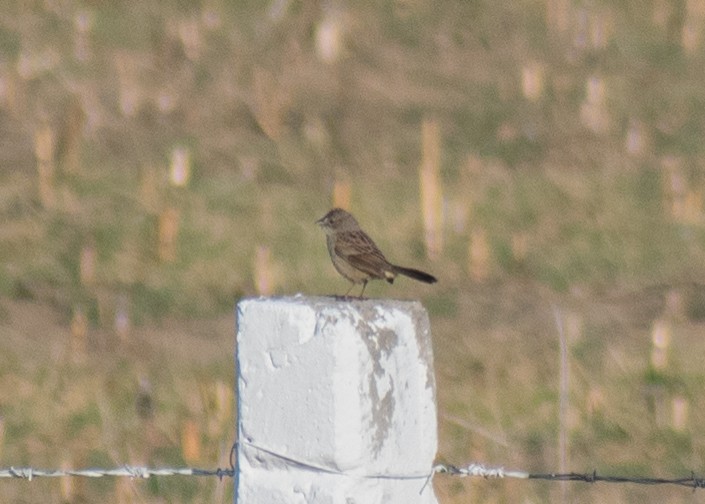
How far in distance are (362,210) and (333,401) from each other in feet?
32.5

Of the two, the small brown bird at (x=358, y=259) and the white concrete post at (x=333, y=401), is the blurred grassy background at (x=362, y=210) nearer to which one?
the small brown bird at (x=358, y=259)

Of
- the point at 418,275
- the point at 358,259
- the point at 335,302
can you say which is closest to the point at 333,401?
the point at 335,302

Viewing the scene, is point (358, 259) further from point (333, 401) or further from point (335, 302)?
point (333, 401)

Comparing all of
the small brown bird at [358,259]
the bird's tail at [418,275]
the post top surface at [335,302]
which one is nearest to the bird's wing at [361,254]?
the small brown bird at [358,259]

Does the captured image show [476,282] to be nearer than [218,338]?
No

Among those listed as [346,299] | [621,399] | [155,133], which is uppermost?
[155,133]

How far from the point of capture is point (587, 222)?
44.3ft

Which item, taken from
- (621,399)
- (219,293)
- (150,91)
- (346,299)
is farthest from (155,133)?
(346,299)

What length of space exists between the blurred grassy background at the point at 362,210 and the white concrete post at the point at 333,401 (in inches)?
137

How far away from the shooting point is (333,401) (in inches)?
134

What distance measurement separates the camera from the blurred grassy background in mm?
9203

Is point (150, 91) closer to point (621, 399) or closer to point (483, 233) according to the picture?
point (483, 233)

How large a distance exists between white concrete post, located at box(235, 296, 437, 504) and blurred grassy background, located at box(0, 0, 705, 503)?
11.4 feet

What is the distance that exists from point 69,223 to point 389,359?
391 inches
